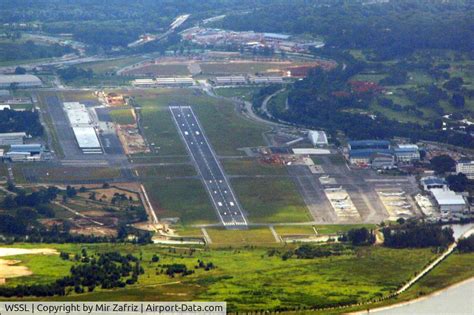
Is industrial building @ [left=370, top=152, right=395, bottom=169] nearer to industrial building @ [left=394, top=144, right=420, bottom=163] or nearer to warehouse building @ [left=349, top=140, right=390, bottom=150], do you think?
industrial building @ [left=394, top=144, right=420, bottom=163]

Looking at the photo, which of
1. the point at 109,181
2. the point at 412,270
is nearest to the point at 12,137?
the point at 109,181

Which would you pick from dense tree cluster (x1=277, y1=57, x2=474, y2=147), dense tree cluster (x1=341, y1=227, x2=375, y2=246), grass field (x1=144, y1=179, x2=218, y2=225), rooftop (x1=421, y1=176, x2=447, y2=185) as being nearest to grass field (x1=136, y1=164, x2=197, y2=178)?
grass field (x1=144, y1=179, x2=218, y2=225)

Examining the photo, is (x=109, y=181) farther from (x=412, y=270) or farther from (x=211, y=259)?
(x=412, y=270)

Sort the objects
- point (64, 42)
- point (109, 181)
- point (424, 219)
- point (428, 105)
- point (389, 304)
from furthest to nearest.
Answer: point (64, 42)
point (428, 105)
point (109, 181)
point (424, 219)
point (389, 304)

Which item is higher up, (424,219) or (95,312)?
(95,312)

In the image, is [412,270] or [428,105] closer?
[412,270]

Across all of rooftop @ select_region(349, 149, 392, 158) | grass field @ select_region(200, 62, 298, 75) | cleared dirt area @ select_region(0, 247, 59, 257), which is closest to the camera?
cleared dirt area @ select_region(0, 247, 59, 257)

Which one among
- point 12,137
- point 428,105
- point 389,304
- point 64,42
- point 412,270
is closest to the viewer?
point 389,304
